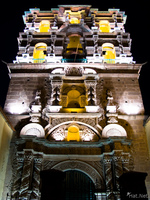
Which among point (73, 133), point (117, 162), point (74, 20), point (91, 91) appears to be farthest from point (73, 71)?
point (74, 20)

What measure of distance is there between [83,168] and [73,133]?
2.50m

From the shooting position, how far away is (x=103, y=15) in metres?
23.7

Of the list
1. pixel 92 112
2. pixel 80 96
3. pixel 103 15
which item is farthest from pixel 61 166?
pixel 103 15

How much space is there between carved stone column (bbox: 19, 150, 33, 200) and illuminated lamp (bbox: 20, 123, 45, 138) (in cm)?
168

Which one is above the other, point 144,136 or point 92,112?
point 92,112

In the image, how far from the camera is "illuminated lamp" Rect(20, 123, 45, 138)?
45.5 ft

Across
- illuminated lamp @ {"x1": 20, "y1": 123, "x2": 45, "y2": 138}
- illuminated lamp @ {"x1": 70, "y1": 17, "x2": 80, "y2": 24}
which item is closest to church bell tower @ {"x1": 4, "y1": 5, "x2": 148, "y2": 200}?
illuminated lamp @ {"x1": 20, "y1": 123, "x2": 45, "y2": 138}

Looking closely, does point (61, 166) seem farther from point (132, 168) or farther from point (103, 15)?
point (103, 15)

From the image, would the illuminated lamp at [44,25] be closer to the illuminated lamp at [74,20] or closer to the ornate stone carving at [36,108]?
the illuminated lamp at [74,20]

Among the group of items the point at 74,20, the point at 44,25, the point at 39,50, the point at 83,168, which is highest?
the point at 74,20

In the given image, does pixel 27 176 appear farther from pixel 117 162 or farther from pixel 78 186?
pixel 117 162

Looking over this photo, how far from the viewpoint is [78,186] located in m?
12.6

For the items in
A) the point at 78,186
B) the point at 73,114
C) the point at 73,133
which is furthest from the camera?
the point at 73,114

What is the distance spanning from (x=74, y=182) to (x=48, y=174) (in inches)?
184
